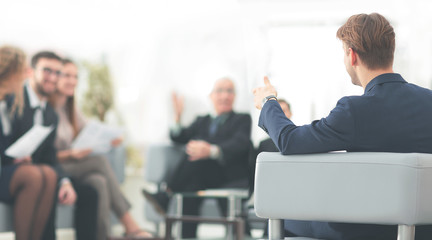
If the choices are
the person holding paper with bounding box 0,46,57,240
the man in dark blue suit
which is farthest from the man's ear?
the person holding paper with bounding box 0,46,57,240

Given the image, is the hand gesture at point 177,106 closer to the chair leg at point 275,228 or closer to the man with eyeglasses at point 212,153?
the man with eyeglasses at point 212,153

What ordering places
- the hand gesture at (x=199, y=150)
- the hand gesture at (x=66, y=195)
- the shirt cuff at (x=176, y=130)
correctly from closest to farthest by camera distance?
the hand gesture at (x=66, y=195) < the hand gesture at (x=199, y=150) < the shirt cuff at (x=176, y=130)

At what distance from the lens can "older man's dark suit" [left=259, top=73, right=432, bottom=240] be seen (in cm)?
172

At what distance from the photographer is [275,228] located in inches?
70.4

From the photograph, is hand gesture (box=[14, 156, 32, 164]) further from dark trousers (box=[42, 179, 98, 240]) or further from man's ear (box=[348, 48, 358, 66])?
man's ear (box=[348, 48, 358, 66])

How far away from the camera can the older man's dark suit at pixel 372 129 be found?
172cm

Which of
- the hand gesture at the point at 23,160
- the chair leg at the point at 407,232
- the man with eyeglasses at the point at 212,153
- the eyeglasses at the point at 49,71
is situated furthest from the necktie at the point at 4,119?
the chair leg at the point at 407,232

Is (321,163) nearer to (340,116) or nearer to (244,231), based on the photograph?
(340,116)

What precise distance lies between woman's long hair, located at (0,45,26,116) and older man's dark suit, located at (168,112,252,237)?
134 cm

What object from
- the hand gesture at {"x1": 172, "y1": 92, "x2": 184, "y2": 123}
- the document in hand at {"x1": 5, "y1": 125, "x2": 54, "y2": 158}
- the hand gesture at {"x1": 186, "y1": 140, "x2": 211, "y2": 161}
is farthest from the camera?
the hand gesture at {"x1": 172, "y1": 92, "x2": 184, "y2": 123}

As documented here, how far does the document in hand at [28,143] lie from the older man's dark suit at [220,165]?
1.19 meters

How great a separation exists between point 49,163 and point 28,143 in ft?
1.08

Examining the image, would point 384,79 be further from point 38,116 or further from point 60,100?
point 60,100

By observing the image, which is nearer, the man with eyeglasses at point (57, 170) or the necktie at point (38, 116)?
the man with eyeglasses at point (57, 170)
